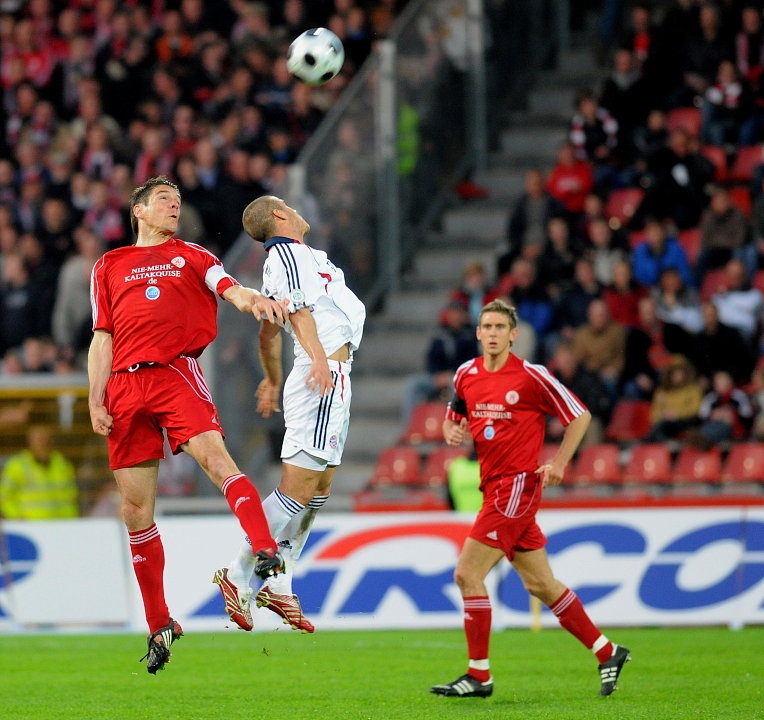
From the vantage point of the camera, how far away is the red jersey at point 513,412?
9.70 metres

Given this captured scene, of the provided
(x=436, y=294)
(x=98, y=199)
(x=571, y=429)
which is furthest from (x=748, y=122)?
(x=571, y=429)

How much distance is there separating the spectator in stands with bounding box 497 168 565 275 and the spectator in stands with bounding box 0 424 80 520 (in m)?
5.26

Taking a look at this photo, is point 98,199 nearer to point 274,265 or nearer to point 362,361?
point 362,361

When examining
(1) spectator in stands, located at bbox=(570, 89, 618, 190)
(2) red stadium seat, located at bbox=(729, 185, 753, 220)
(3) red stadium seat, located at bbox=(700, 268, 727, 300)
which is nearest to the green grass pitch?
(3) red stadium seat, located at bbox=(700, 268, 727, 300)

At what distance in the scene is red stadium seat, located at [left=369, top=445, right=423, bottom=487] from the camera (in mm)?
16109

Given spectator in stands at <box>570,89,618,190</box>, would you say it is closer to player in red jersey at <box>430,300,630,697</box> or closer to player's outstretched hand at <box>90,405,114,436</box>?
player in red jersey at <box>430,300,630,697</box>

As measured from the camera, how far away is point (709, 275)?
16.5 meters

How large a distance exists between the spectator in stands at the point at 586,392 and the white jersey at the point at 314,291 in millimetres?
7327

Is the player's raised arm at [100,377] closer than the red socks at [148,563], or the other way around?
the player's raised arm at [100,377]

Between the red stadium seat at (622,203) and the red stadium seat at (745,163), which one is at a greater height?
the red stadium seat at (745,163)

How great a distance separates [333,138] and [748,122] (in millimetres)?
4613

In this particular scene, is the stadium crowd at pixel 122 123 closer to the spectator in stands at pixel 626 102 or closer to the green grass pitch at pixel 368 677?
the spectator in stands at pixel 626 102

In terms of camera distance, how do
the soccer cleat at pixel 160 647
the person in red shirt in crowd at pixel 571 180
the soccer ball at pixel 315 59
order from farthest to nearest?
the person in red shirt in crowd at pixel 571 180 < the soccer ball at pixel 315 59 < the soccer cleat at pixel 160 647

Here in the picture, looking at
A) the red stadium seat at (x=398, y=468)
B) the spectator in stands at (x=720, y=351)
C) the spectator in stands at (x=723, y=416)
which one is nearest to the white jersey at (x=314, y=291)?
the spectator in stands at (x=723, y=416)
